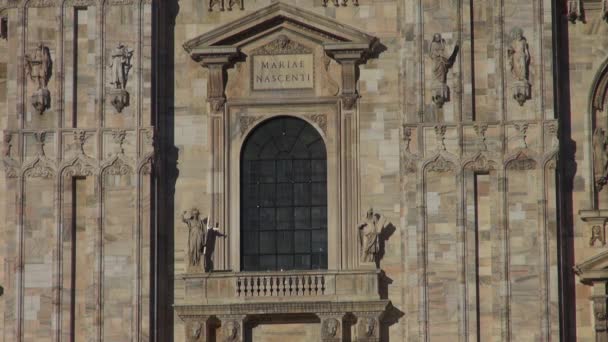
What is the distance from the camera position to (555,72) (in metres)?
46.5

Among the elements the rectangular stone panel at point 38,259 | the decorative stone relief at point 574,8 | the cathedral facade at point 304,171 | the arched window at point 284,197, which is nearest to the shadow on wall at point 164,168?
the cathedral facade at point 304,171

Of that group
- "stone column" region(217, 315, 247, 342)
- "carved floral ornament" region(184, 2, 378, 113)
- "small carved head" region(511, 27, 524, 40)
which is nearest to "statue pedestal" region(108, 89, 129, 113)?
"carved floral ornament" region(184, 2, 378, 113)

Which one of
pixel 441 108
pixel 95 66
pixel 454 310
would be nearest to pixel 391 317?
pixel 454 310

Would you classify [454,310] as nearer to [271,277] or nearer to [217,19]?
[271,277]

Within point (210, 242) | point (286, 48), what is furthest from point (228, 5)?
point (210, 242)

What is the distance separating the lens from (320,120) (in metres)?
47.4

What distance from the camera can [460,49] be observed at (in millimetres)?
46656

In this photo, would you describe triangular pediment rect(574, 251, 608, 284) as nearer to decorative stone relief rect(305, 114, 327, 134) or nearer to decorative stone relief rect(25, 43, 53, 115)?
decorative stone relief rect(305, 114, 327, 134)

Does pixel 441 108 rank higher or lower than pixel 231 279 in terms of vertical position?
higher

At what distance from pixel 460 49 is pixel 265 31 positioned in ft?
13.1

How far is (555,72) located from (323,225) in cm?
547

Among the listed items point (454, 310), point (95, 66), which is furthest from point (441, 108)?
point (95, 66)

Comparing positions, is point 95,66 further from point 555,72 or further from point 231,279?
point 555,72

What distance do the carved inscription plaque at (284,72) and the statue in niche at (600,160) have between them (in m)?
5.79
